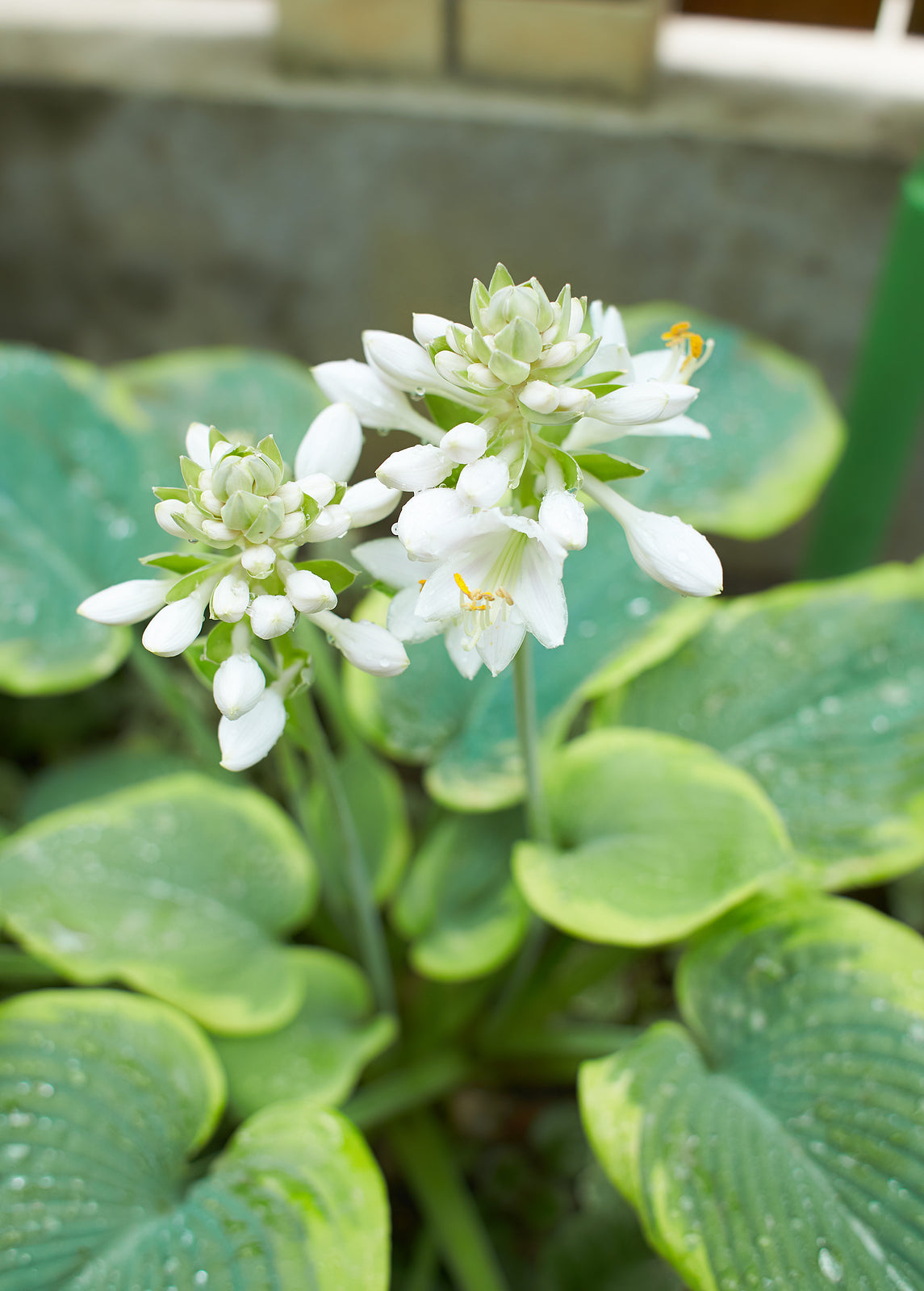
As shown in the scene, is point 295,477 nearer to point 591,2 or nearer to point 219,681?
point 219,681

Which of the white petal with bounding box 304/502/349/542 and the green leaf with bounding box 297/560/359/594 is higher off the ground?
the white petal with bounding box 304/502/349/542

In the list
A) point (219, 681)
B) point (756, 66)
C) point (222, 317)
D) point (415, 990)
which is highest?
point (756, 66)

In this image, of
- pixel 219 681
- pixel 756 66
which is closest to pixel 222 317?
pixel 756 66

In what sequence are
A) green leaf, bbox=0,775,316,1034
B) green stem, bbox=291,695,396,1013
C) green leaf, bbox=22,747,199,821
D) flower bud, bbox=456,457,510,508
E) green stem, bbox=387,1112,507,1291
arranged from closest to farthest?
flower bud, bbox=456,457,510,508
green stem, bbox=291,695,396,1013
green leaf, bbox=0,775,316,1034
green stem, bbox=387,1112,507,1291
green leaf, bbox=22,747,199,821

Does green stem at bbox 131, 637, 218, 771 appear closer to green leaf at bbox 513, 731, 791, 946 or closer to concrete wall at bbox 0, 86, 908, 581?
green leaf at bbox 513, 731, 791, 946

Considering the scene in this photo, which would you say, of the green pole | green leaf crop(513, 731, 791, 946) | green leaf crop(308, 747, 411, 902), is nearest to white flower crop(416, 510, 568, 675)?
green leaf crop(513, 731, 791, 946)

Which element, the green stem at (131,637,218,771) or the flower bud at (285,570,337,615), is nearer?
the flower bud at (285,570,337,615)
